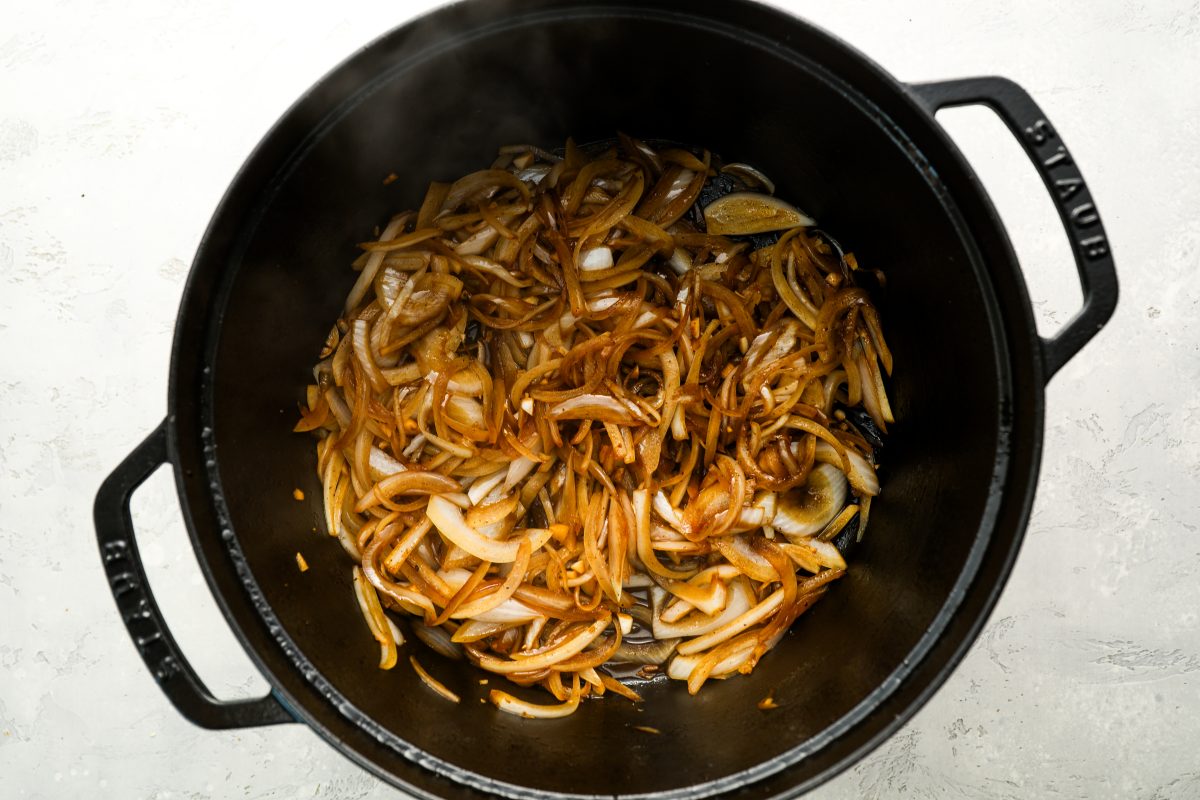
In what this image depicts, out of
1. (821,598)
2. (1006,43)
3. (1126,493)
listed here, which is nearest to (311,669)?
(821,598)

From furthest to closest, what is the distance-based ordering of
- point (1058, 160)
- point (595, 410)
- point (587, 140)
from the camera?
point (587, 140)
point (595, 410)
point (1058, 160)

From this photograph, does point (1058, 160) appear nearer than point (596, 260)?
Yes

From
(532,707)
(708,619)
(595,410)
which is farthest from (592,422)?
(532,707)

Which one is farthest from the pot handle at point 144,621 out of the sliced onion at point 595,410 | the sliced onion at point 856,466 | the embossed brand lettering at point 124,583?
the sliced onion at point 856,466

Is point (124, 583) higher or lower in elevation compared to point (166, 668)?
higher

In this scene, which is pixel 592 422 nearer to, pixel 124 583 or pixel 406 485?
pixel 406 485

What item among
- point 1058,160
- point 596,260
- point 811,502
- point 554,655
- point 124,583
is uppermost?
point 1058,160
